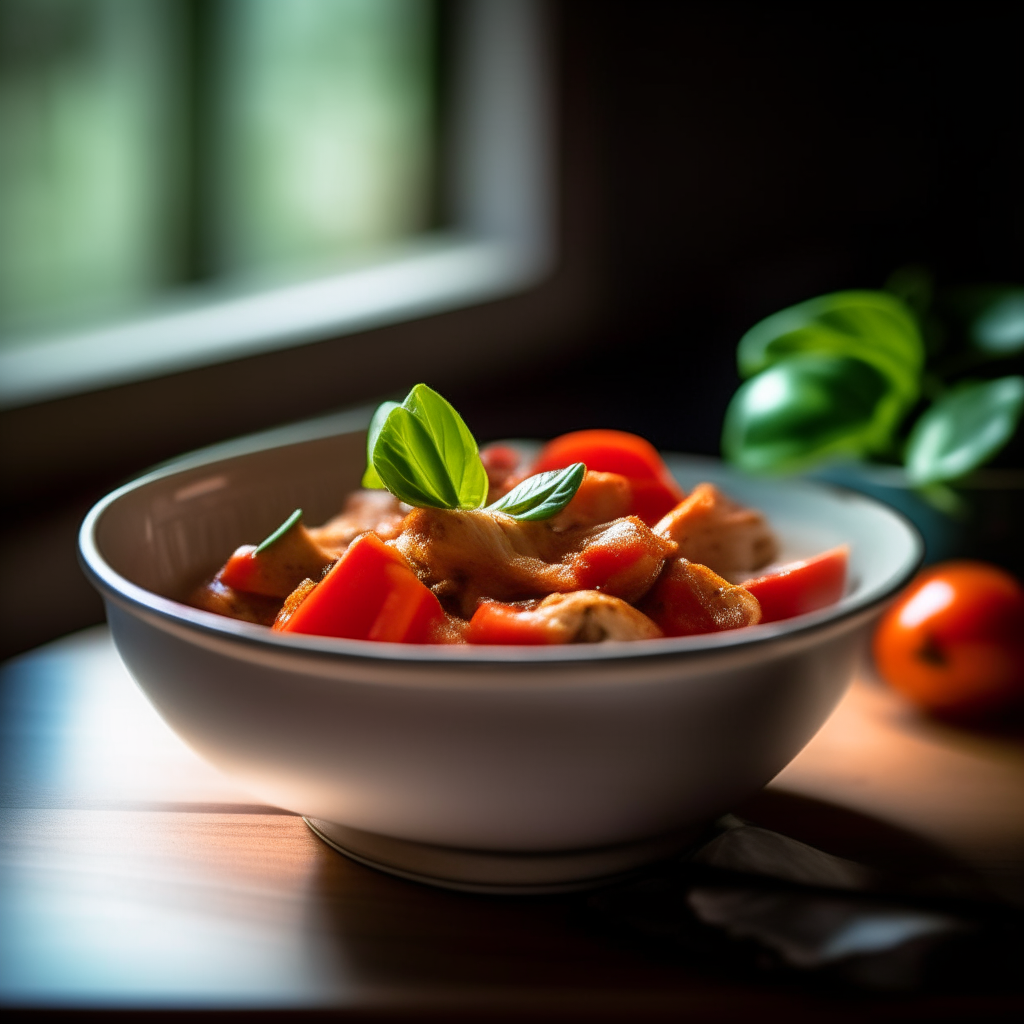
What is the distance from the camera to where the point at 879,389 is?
4.24 ft

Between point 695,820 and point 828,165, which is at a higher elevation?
point 828,165

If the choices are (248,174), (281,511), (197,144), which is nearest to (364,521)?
(281,511)

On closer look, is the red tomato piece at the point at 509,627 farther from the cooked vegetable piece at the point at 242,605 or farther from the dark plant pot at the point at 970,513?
the dark plant pot at the point at 970,513

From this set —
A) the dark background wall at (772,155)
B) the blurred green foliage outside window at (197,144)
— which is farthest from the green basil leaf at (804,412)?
the dark background wall at (772,155)

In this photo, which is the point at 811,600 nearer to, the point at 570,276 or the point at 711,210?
the point at 570,276

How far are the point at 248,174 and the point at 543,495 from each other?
2298 millimetres

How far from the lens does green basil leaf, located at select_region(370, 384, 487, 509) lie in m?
0.87

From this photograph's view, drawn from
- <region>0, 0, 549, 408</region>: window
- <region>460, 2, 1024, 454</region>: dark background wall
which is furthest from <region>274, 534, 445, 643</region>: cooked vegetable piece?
<region>460, 2, 1024, 454</region>: dark background wall

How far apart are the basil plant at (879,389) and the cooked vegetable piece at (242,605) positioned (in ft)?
1.73

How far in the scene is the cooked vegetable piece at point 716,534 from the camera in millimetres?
989

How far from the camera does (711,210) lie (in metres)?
4.00

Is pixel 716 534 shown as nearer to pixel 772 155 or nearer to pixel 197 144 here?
pixel 197 144

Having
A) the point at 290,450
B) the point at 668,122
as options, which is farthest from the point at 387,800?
the point at 668,122

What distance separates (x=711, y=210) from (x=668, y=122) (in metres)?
0.31
